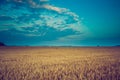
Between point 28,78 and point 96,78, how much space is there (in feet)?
11.1

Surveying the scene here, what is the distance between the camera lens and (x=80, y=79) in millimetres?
8320

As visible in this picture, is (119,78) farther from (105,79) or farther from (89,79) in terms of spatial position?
(89,79)

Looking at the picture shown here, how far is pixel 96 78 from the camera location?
8562 mm

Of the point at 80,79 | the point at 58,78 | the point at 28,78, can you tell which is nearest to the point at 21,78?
the point at 28,78

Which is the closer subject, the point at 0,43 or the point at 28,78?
the point at 28,78

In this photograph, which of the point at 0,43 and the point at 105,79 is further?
the point at 0,43

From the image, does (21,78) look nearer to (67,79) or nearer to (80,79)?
(67,79)

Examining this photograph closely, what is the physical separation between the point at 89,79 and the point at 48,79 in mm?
1991

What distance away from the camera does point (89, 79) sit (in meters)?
8.27

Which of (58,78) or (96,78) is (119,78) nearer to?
(96,78)

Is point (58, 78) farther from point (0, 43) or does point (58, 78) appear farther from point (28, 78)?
point (0, 43)

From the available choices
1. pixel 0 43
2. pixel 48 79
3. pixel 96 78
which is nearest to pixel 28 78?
pixel 48 79

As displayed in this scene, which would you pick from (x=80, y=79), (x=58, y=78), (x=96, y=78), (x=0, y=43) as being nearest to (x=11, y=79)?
(x=58, y=78)

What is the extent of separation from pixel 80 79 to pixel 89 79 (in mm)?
430
